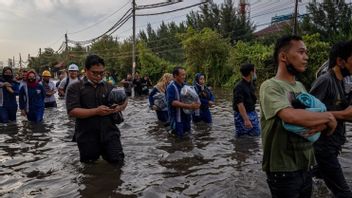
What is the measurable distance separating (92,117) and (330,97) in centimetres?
336

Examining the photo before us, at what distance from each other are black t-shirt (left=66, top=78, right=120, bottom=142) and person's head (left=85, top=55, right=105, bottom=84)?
10 centimetres

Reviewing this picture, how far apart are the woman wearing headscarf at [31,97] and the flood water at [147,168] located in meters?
1.30

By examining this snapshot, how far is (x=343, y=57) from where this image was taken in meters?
3.93

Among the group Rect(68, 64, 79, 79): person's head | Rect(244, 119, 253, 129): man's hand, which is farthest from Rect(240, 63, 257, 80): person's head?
Rect(68, 64, 79, 79): person's head

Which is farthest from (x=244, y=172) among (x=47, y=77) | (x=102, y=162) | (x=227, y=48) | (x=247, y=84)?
(x=227, y=48)

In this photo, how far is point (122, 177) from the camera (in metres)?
6.14

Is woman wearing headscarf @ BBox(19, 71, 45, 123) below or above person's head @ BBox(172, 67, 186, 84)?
below

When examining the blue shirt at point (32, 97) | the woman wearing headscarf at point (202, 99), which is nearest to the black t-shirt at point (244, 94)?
the woman wearing headscarf at point (202, 99)

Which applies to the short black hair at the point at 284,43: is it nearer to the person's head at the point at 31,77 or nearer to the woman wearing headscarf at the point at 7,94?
the person's head at the point at 31,77

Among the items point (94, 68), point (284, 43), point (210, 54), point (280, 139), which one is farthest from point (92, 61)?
point (210, 54)

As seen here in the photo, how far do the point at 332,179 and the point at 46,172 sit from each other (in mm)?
4685

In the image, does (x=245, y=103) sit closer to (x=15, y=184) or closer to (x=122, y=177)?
(x=122, y=177)

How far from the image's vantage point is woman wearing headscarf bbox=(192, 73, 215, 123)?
1097cm

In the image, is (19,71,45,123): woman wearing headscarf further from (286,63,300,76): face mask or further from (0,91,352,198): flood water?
(286,63,300,76): face mask
